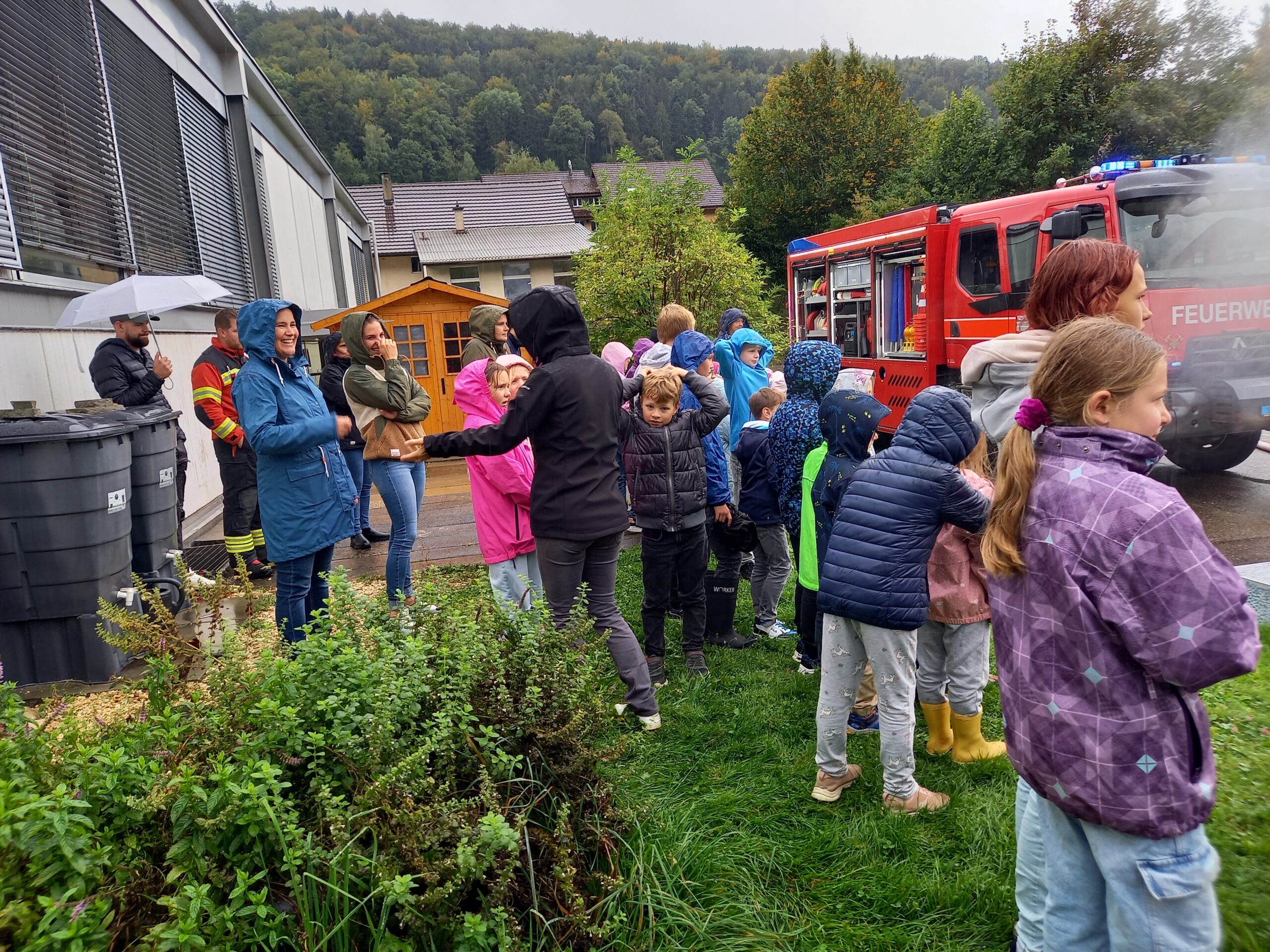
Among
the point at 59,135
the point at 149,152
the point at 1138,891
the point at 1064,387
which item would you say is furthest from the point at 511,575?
the point at 149,152

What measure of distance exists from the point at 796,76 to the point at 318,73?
205ft

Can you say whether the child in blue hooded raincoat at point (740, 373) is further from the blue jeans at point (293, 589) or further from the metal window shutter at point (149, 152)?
the metal window shutter at point (149, 152)

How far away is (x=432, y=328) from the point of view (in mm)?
14500

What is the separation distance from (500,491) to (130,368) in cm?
348

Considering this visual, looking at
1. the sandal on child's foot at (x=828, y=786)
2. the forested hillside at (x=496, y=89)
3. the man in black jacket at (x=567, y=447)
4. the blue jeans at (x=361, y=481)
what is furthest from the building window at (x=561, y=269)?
the forested hillside at (x=496, y=89)

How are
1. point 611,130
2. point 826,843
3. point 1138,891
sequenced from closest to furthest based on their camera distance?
point 1138,891, point 826,843, point 611,130

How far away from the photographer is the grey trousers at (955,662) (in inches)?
135

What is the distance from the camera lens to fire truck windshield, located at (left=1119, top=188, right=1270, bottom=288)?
7.91 metres

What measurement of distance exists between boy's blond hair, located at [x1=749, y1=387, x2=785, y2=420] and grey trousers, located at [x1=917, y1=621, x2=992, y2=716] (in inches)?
81.1

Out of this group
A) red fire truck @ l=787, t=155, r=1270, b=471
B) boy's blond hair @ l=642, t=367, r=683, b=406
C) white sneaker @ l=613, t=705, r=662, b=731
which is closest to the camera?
white sneaker @ l=613, t=705, r=662, b=731

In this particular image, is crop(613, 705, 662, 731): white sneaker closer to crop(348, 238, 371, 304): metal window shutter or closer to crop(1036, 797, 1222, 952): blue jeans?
crop(1036, 797, 1222, 952): blue jeans

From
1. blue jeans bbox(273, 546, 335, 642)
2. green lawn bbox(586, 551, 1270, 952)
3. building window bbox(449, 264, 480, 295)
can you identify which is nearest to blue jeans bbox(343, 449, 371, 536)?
blue jeans bbox(273, 546, 335, 642)

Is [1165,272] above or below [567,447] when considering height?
above

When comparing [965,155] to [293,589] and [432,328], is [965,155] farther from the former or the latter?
[293,589]
